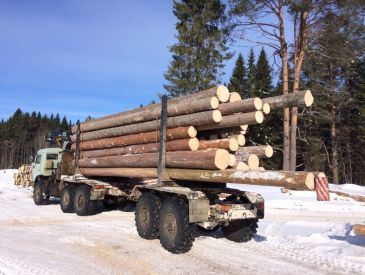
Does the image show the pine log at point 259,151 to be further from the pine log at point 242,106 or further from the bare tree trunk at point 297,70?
the bare tree trunk at point 297,70

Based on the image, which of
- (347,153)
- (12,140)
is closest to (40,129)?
(12,140)

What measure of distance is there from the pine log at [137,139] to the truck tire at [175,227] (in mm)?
1400

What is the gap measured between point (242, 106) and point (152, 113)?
272cm

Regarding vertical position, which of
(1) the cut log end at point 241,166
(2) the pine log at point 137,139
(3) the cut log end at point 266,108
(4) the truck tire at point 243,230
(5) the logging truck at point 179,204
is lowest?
(4) the truck tire at point 243,230

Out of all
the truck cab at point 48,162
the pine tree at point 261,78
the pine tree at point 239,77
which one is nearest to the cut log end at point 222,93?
the truck cab at point 48,162

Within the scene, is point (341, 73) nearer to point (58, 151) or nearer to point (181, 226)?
point (58, 151)

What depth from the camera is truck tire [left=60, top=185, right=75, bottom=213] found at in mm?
13570

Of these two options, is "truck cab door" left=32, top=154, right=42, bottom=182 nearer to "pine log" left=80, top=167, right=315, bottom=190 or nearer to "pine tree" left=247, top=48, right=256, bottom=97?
"pine log" left=80, top=167, right=315, bottom=190

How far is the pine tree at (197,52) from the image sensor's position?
30.6 meters

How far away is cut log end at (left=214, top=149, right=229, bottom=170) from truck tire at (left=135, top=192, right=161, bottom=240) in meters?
1.91

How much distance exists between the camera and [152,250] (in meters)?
8.21

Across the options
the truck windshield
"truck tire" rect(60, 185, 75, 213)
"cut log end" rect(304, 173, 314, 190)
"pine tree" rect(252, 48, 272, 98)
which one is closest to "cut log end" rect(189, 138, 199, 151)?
"cut log end" rect(304, 173, 314, 190)

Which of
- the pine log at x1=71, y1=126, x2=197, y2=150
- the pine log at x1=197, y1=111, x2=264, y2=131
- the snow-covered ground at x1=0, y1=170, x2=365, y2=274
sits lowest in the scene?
the snow-covered ground at x1=0, y1=170, x2=365, y2=274

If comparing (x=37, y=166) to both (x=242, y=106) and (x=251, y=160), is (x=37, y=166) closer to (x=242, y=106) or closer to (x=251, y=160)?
(x=251, y=160)
